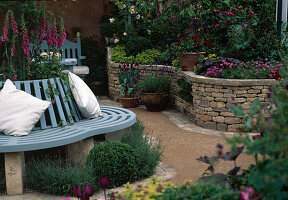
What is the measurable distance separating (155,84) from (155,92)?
0.17 metres

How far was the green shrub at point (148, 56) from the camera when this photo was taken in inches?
377

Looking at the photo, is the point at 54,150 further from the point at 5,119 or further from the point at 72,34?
the point at 72,34

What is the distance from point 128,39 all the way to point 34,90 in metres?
5.90

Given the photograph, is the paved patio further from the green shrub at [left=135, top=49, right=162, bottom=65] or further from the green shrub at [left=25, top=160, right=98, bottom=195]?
the green shrub at [left=135, top=49, right=162, bottom=65]

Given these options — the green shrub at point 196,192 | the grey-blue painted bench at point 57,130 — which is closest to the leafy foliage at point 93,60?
the grey-blue painted bench at point 57,130

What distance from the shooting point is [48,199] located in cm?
404

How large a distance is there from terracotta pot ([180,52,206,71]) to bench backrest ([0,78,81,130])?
336cm

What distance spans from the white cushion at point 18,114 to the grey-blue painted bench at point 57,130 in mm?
94

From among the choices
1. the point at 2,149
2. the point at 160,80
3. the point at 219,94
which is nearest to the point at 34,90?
the point at 2,149

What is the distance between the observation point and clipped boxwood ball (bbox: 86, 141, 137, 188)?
14.0 ft

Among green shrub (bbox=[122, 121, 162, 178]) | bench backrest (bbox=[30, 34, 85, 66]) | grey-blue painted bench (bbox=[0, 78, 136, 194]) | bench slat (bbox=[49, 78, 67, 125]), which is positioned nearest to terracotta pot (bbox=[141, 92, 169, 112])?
bench backrest (bbox=[30, 34, 85, 66])

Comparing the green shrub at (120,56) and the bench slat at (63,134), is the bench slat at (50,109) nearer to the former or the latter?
the bench slat at (63,134)

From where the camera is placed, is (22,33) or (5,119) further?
(22,33)

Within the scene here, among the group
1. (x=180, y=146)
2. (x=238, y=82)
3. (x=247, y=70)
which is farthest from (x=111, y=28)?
(x=180, y=146)
